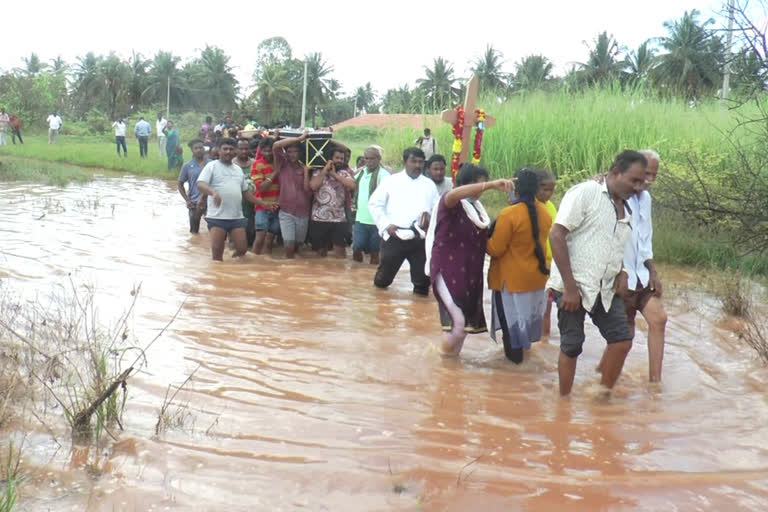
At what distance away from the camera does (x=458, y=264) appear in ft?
19.4

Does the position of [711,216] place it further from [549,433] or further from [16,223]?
[16,223]

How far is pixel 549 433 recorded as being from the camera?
4512mm

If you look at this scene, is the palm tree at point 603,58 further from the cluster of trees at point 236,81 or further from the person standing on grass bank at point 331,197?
the person standing on grass bank at point 331,197

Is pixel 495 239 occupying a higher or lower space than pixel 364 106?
lower

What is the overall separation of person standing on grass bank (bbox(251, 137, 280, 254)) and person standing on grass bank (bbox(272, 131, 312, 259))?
14 cm

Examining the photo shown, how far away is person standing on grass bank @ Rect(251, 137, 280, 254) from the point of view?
10219 millimetres

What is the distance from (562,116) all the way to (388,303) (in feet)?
31.9

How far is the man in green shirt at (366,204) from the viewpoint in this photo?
979 centimetres

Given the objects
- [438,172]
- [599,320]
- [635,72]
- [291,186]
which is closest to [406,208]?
[438,172]

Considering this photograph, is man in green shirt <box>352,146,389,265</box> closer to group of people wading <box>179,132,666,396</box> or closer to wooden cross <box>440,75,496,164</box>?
group of people wading <box>179,132,666,396</box>

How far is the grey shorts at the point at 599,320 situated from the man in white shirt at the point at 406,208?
3.38m

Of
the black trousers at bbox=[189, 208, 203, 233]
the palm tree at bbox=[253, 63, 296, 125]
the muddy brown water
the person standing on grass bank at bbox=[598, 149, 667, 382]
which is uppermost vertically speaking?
the palm tree at bbox=[253, 63, 296, 125]

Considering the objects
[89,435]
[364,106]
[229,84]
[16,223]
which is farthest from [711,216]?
[364,106]

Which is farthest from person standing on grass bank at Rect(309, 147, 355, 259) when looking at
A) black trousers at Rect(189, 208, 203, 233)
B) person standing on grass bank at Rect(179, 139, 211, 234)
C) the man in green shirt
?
black trousers at Rect(189, 208, 203, 233)
